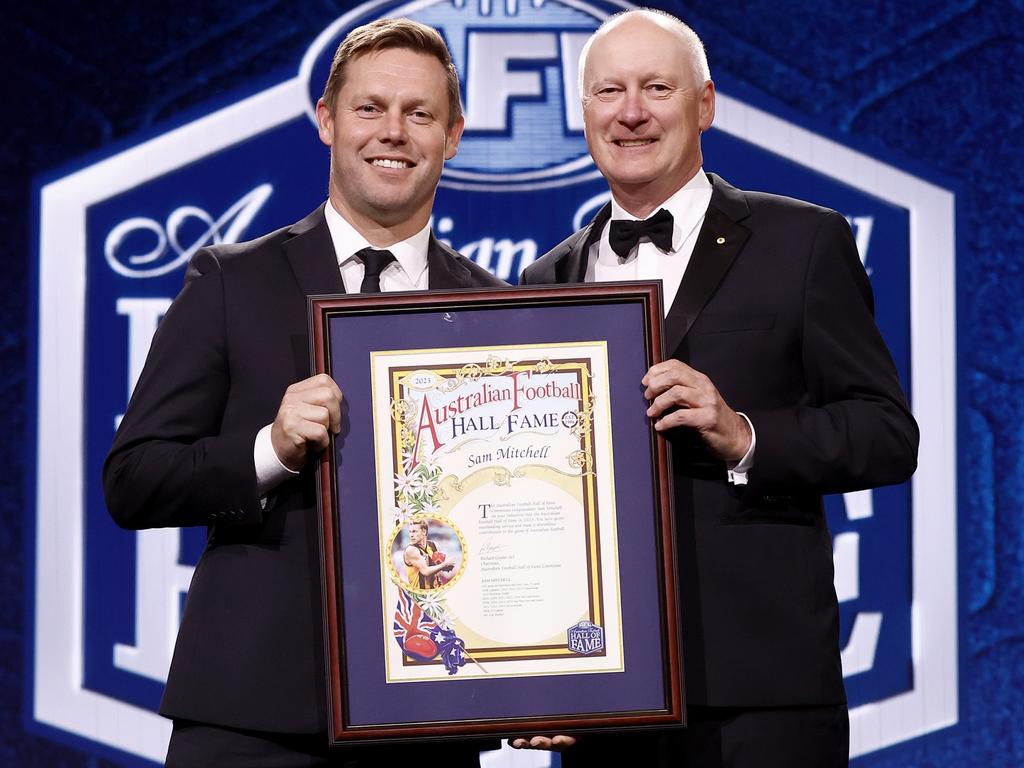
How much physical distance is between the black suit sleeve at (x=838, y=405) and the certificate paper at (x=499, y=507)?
10.1 inches

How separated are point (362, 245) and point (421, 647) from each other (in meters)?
0.67

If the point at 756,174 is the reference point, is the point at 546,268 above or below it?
below

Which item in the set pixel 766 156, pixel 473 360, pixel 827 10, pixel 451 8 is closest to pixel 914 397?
pixel 766 156

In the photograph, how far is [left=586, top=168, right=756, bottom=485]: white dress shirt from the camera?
1.98 metres

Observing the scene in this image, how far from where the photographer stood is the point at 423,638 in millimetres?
1660

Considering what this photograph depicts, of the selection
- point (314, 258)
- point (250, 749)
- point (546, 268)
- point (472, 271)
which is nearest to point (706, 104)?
point (546, 268)

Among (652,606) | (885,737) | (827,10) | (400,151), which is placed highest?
(827,10)

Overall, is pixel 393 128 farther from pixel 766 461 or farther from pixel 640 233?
pixel 766 461

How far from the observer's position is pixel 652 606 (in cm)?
167

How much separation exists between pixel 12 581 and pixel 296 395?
2.62 metres

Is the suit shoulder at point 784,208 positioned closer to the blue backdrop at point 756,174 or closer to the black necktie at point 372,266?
the black necktie at point 372,266

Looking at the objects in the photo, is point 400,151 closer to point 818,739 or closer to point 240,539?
point 240,539

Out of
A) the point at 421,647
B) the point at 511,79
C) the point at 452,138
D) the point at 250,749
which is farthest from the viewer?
the point at 511,79

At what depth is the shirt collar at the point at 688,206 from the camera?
6.59ft
